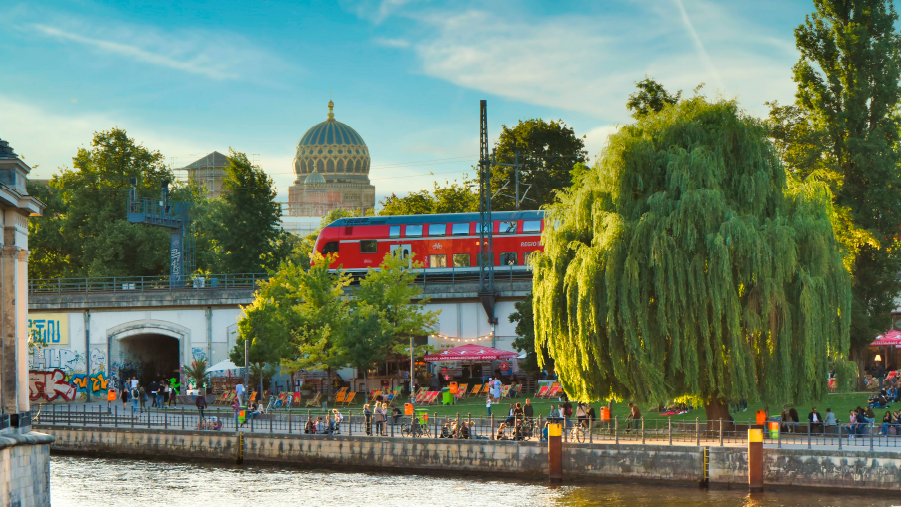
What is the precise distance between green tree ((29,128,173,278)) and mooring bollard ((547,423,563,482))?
42546 mm

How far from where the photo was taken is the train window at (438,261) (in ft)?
179

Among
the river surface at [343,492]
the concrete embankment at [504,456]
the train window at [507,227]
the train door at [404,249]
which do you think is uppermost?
the train window at [507,227]

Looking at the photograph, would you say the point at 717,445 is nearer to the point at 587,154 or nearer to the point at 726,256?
the point at 726,256

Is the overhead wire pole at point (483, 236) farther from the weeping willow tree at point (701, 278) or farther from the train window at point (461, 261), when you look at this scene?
the weeping willow tree at point (701, 278)

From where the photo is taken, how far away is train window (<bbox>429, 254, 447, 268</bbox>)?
54.6 m

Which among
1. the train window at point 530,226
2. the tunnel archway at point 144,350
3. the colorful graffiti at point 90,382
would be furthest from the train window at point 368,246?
the colorful graffiti at point 90,382

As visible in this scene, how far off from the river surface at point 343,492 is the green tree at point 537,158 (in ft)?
140

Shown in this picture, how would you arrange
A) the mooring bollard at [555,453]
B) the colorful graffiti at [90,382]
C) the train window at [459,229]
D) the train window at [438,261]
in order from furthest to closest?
the train window at [438,261]
the train window at [459,229]
the colorful graffiti at [90,382]
the mooring bollard at [555,453]

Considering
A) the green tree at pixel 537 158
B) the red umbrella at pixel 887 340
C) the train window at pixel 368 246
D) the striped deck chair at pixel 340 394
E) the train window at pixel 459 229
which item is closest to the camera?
the striped deck chair at pixel 340 394

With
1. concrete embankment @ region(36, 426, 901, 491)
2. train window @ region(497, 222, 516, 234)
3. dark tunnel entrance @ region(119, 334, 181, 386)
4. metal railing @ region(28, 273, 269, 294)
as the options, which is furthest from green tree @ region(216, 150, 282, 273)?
concrete embankment @ region(36, 426, 901, 491)

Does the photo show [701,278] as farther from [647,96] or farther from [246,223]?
[246,223]

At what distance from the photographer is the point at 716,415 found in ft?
98.0

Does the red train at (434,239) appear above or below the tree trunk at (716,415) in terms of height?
above

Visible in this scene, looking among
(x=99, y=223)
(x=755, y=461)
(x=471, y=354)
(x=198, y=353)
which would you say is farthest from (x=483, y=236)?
(x=99, y=223)
